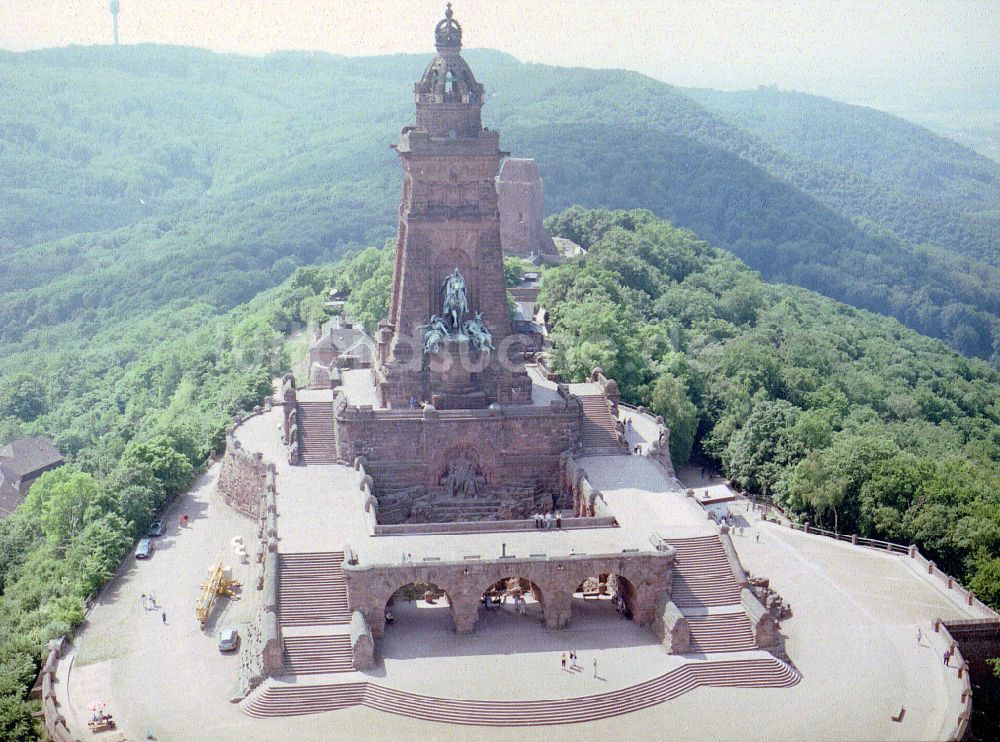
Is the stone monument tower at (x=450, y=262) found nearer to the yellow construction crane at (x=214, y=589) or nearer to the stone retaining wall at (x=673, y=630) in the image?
the yellow construction crane at (x=214, y=589)

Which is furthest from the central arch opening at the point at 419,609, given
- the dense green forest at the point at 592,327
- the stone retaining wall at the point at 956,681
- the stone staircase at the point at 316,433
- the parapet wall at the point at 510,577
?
the stone retaining wall at the point at 956,681

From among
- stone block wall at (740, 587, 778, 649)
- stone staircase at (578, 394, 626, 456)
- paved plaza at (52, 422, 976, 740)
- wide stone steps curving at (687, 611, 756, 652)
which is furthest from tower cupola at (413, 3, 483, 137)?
stone block wall at (740, 587, 778, 649)

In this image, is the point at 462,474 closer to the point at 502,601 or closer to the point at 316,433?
the point at 316,433

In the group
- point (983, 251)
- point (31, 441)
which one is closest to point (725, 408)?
point (31, 441)

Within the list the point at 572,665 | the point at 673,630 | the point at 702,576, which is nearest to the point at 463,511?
the point at 702,576

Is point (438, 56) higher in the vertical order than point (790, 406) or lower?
higher

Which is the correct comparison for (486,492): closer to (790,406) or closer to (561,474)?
(561,474)

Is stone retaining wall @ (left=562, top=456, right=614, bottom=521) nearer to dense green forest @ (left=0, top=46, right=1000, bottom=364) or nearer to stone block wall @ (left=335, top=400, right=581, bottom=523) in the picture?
stone block wall @ (left=335, top=400, right=581, bottom=523)
